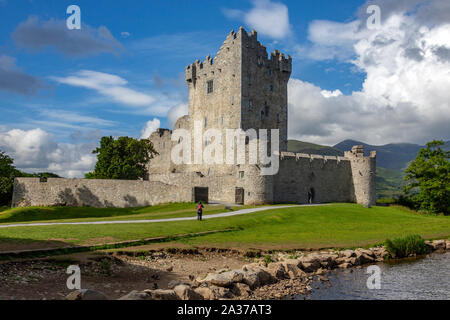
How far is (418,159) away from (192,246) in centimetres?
4505

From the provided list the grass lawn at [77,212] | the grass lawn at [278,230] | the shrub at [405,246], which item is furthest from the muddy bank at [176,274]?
the grass lawn at [77,212]

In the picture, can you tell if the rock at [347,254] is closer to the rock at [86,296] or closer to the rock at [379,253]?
the rock at [379,253]

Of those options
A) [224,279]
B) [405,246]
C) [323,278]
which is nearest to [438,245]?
[405,246]

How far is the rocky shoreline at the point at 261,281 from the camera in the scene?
11305mm

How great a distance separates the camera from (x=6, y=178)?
2152 inches

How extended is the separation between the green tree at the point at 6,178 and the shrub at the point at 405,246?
1997 inches

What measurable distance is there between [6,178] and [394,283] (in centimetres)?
5453

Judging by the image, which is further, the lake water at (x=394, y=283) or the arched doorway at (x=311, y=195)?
the arched doorway at (x=311, y=195)

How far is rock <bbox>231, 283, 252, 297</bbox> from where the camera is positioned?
13.4 m

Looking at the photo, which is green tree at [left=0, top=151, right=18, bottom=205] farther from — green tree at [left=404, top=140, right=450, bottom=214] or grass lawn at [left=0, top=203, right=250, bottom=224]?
green tree at [left=404, top=140, right=450, bottom=214]

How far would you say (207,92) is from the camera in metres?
59.1

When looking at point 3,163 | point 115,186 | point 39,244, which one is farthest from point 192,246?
point 3,163
